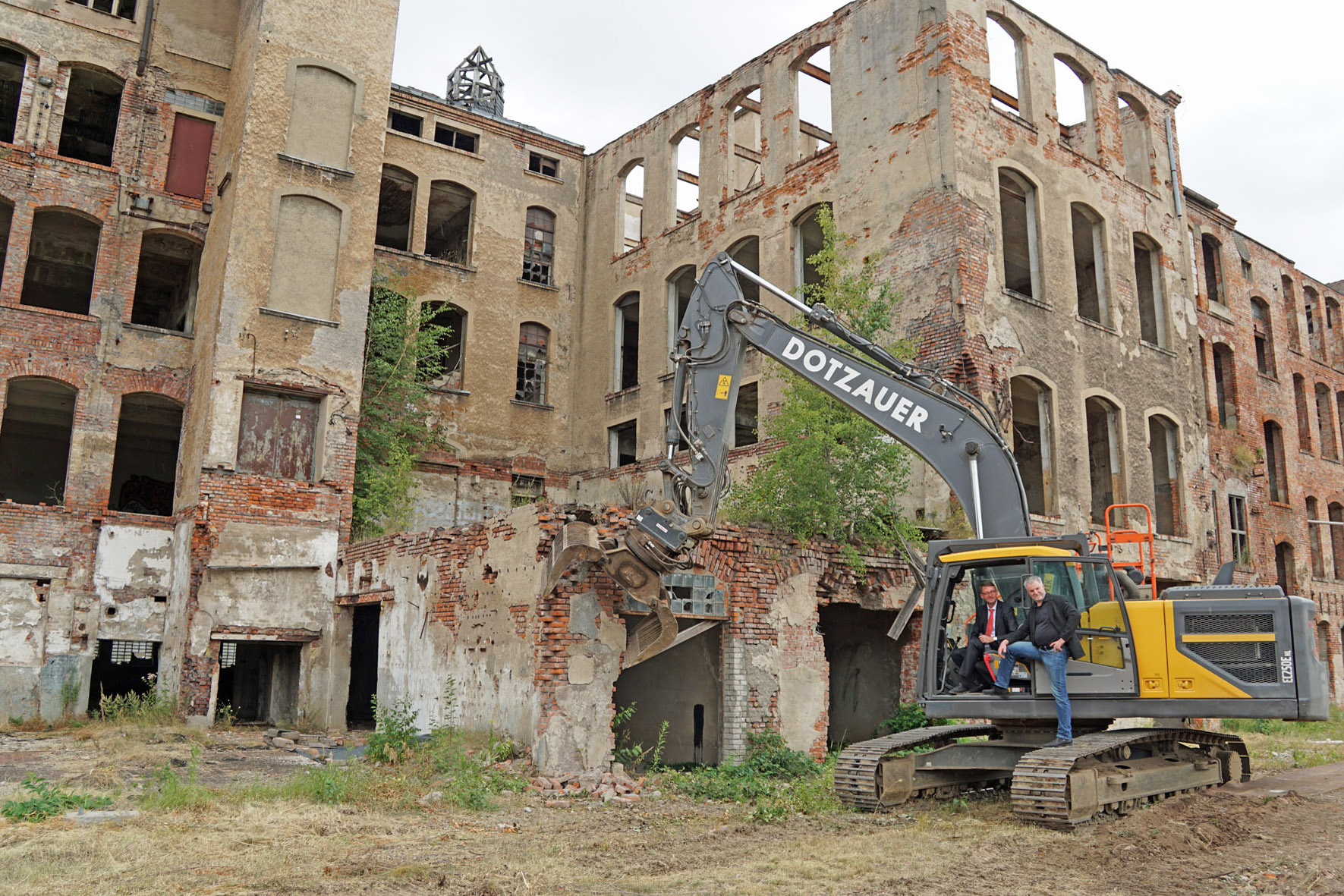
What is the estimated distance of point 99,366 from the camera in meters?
18.2

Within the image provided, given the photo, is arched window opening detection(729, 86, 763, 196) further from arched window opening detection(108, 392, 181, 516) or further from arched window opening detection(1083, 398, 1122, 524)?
arched window opening detection(108, 392, 181, 516)

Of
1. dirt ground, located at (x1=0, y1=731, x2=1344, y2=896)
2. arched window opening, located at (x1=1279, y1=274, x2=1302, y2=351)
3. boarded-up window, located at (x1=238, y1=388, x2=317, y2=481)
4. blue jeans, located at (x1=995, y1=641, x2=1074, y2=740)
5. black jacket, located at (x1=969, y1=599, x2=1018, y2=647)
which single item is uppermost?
arched window opening, located at (x1=1279, y1=274, x2=1302, y2=351)

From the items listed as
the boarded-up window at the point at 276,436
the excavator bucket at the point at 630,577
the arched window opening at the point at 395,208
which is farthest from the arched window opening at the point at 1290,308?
the boarded-up window at the point at 276,436

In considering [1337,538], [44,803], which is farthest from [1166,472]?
[44,803]

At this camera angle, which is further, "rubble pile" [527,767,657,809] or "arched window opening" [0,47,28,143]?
"arched window opening" [0,47,28,143]

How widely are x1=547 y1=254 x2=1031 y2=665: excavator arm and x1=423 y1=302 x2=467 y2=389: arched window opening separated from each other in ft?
40.5

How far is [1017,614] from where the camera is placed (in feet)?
28.3

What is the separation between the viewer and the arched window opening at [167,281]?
A: 19.8m

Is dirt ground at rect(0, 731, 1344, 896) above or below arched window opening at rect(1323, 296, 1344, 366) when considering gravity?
below

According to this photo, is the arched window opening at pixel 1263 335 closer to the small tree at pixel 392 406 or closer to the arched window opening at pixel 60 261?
the small tree at pixel 392 406

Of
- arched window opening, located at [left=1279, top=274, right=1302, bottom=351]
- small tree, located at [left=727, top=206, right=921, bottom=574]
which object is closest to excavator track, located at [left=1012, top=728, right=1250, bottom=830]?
small tree, located at [left=727, top=206, right=921, bottom=574]

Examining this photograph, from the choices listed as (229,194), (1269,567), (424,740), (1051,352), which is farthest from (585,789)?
(1269,567)

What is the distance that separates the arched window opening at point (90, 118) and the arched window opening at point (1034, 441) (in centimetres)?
1818

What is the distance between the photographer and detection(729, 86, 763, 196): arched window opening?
2262cm
